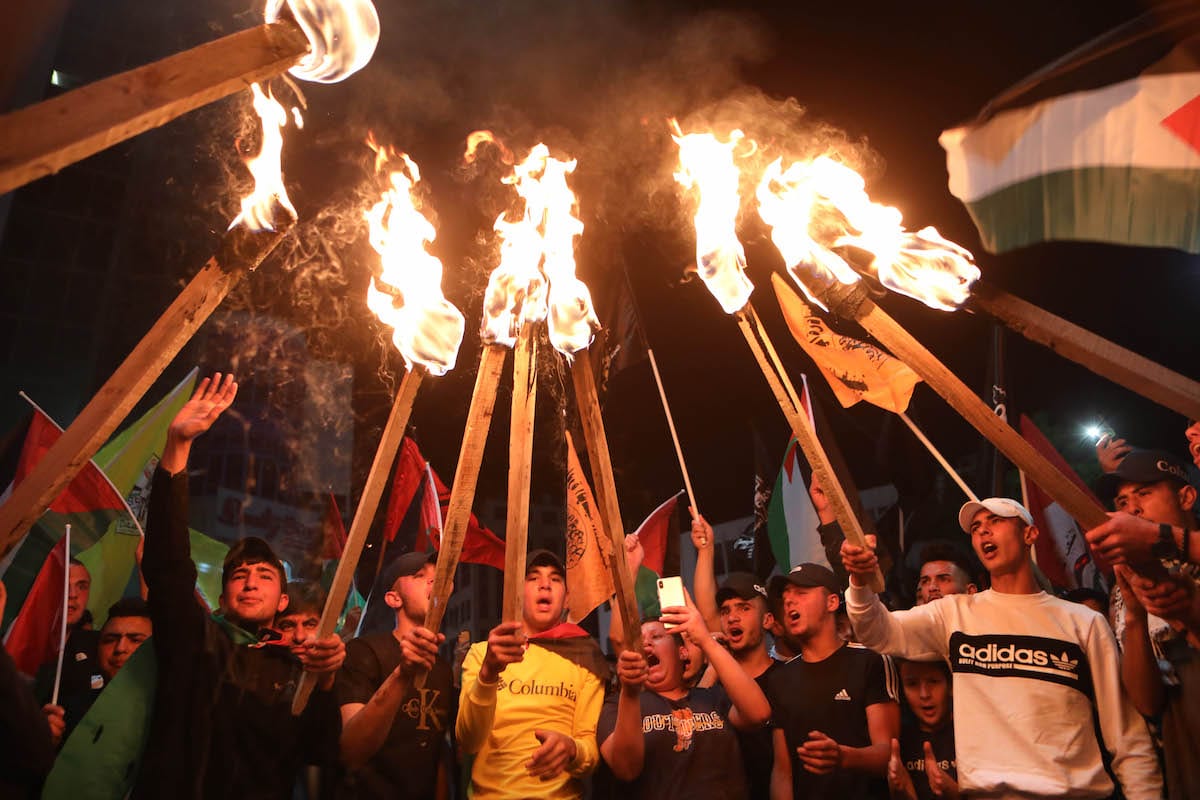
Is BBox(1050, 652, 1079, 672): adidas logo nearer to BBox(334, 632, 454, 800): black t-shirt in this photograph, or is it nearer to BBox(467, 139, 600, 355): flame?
BBox(467, 139, 600, 355): flame

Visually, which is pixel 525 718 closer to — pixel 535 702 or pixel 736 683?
pixel 535 702

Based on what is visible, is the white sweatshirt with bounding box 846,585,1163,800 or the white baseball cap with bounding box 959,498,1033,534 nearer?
the white sweatshirt with bounding box 846,585,1163,800

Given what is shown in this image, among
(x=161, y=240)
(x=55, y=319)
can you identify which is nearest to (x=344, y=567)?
(x=55, y=319)

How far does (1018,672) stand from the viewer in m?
3.98

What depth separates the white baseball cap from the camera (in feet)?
14.6

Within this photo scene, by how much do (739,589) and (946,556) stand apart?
1523 mm

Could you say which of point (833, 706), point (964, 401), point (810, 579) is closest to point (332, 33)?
point (964, 401)

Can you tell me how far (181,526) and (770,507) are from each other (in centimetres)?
721

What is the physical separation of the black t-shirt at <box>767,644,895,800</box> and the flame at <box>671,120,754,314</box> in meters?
2.18

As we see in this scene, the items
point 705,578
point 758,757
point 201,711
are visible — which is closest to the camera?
point 201,711

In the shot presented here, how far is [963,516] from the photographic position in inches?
182

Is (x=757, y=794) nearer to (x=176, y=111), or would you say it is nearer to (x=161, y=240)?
(x=176, y=111)

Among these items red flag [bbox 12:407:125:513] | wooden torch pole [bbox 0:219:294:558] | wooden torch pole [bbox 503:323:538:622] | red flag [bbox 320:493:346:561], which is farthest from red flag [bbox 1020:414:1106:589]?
red flag [bbox 12:407:125:513]

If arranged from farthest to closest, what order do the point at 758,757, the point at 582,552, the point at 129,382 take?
the point at 582,552
the point at 758,757
the point at 129,382
